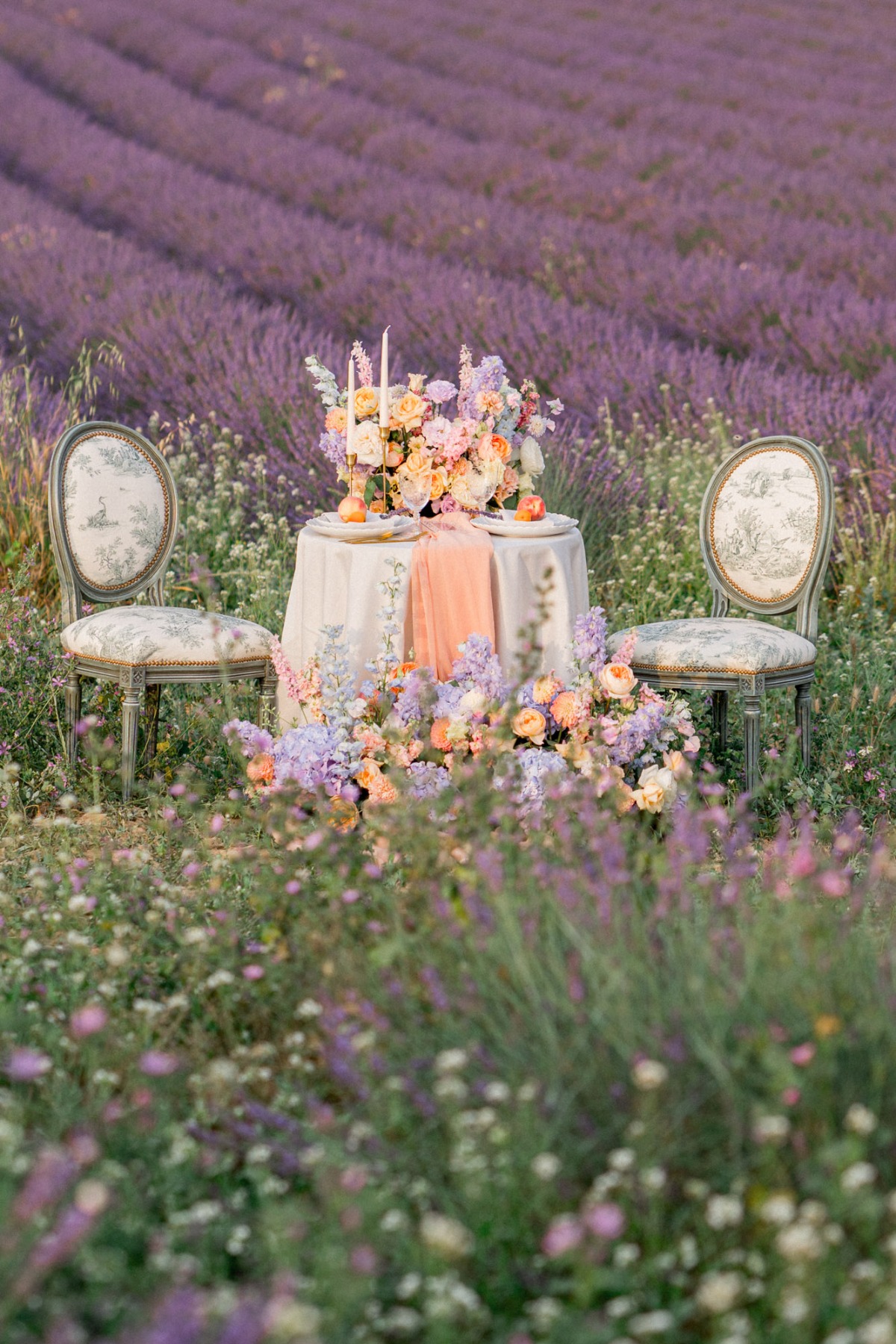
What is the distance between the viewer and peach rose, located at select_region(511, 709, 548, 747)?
11.1ft

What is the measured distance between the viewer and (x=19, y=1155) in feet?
5.39

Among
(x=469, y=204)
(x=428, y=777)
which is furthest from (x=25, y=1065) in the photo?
(x=469, y=204)

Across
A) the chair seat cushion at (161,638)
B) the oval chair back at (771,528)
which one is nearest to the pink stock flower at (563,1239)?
the chair seat cushion at (161,638)

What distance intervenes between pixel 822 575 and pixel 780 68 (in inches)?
483

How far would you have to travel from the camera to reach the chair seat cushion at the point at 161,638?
11.8 ft

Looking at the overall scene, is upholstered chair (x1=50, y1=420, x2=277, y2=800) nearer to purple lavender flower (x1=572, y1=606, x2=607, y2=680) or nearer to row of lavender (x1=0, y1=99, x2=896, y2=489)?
purple lavender flower (x1=572, y1=606, x2=607, y2=680)

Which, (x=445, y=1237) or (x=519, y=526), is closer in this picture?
(x=445, y=1237)

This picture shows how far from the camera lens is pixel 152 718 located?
391 cm

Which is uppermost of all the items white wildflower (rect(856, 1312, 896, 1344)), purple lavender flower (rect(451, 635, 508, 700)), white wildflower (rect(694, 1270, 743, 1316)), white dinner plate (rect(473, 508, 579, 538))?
white dinner plate (rect(473, 508, 579, 538))

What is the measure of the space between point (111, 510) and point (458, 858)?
6.49 ft

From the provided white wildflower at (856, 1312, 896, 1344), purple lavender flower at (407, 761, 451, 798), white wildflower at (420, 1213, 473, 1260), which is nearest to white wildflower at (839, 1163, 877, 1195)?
white wildflower at (856, 1312, 896, 1344)

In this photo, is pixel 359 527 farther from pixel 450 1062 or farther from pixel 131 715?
pixel 450 1062

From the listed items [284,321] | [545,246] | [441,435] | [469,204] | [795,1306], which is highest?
[469,204]

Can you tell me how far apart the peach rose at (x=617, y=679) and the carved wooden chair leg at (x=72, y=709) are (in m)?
1.34
